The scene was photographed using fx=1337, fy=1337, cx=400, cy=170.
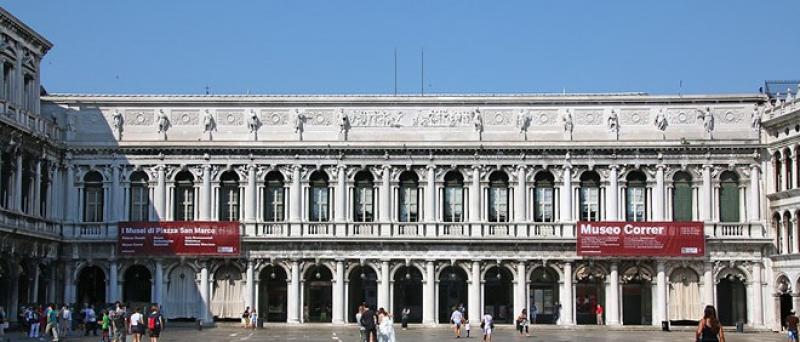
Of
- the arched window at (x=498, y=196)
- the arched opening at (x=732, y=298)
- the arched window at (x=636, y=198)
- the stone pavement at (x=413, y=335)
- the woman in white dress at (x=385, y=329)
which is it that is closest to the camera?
the woman in white dress at (x=385, y=329)

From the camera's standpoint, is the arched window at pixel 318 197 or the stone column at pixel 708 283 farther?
the arched window at pixel 318 197

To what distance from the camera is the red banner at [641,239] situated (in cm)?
7381

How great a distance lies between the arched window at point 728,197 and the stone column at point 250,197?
2629 centimetres

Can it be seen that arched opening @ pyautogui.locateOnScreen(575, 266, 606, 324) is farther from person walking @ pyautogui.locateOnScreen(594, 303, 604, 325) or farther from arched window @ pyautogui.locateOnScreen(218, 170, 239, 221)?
arched window @ pyautogui.locateOnScreen(218, 170, 239, 221)

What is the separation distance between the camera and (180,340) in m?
57.0

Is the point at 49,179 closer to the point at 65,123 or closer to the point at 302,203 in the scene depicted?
the point at 65,123

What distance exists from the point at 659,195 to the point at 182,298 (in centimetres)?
2759

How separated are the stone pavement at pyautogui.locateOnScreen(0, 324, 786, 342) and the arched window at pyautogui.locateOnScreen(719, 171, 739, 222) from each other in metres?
7.63

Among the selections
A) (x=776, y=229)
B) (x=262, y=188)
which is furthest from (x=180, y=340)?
A: (x=776, y=229)

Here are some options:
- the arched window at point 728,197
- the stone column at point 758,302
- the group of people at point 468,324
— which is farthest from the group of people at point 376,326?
the arched window at point 728,197

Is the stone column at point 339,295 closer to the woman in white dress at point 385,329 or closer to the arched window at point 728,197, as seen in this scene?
the arched window at point 728,197

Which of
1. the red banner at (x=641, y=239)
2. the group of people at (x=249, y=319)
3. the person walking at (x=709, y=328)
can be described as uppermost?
the red banner at (x=641, y=239)

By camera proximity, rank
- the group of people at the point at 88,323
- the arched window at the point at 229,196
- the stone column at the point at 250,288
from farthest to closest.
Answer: the arched window at the point at 229,196, the stone column at the point at 250,288, the group of people at the point at 88,323

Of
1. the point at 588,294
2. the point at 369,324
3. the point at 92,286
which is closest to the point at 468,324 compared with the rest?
the point at 588,294
